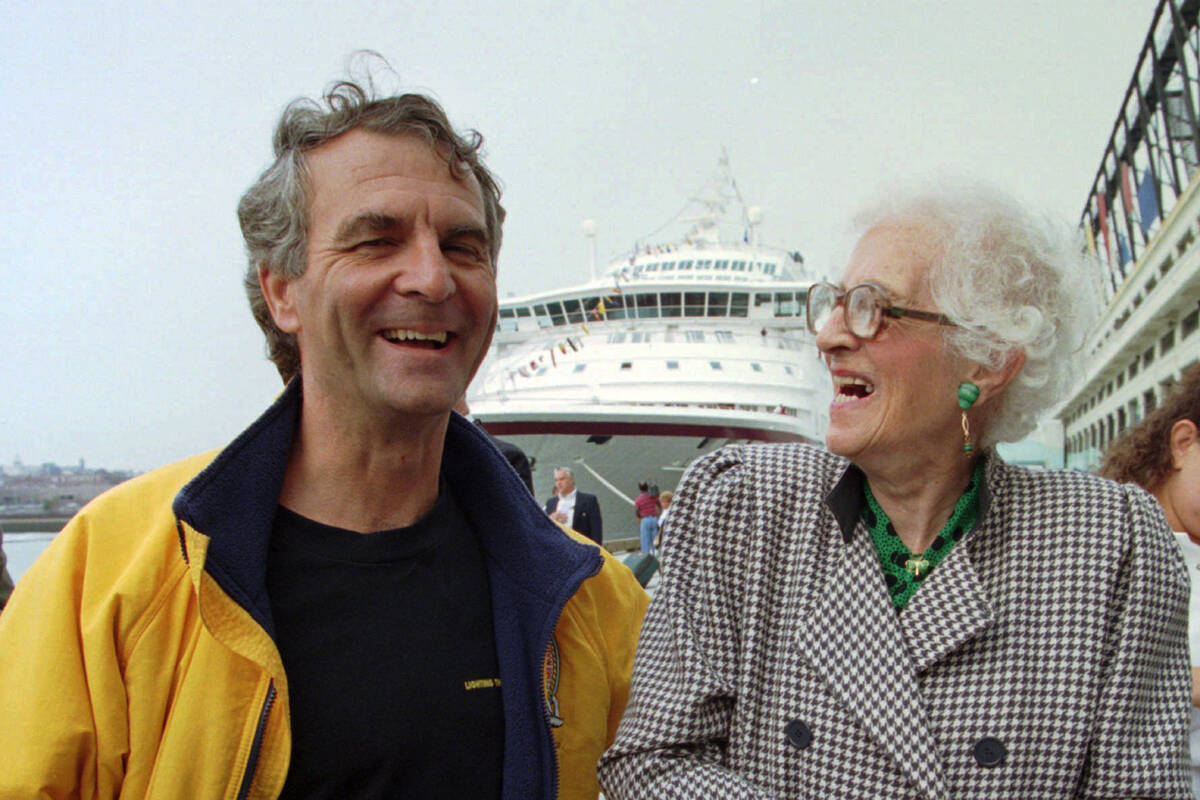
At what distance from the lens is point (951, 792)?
1.34 m

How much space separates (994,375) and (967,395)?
76 mm

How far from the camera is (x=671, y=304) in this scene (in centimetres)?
1956

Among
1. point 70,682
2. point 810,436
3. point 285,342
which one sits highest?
point 285,342

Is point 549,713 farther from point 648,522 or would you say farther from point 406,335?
point 648,522

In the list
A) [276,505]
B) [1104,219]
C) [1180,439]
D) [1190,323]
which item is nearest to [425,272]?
[276,505]

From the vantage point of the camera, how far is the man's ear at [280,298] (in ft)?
5.63

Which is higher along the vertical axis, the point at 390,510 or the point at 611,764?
the point at 390,510

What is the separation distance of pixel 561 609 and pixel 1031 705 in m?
0.85

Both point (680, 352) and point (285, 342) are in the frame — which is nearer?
point (285, 342)

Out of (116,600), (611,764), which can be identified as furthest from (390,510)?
(611,764)

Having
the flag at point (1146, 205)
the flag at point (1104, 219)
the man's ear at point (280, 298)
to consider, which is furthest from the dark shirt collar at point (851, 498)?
the flag at point (1104, 219)

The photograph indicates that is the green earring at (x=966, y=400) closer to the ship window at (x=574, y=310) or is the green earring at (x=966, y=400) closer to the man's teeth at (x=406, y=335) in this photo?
the man's teeth at (x=406, y=335)

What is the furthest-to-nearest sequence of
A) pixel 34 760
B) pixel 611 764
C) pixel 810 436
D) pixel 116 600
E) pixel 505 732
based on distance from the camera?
1. pixel 810 436
2. pixel 505 732
3. pixel 611 764
4. pixel 116 600
5. pixel 34 760

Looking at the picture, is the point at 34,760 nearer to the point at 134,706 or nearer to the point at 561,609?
the point at 134,706
